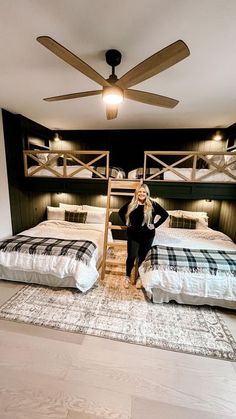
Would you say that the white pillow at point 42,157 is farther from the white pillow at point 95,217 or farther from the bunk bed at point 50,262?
the bunk bed at point 50,262

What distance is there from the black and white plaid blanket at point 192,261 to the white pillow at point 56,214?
249 cm

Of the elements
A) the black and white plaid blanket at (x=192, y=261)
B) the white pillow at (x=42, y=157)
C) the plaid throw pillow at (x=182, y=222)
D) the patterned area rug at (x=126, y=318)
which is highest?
the white pillow at (x=42, y=157)

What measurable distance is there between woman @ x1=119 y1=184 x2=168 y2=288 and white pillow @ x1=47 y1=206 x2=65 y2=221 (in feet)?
6.75

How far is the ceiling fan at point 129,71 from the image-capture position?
47.8 inches

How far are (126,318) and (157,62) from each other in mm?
2471

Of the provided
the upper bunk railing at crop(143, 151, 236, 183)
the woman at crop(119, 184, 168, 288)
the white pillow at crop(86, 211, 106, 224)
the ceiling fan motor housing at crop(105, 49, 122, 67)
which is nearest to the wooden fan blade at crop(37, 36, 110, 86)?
the ceiling fan motor housing at crop(105, 49, 122, 67)

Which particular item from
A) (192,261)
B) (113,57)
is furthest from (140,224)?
(113,57)

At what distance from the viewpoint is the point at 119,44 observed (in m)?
1.63

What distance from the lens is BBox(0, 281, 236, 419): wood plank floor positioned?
1352 millimetres

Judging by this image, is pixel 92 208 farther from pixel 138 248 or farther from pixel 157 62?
pixel 157 62

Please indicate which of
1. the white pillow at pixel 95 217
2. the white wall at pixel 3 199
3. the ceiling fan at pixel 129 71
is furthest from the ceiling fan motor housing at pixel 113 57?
the white pillow at pixel 95 217

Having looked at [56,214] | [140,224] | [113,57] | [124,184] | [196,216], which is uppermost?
[113,57]

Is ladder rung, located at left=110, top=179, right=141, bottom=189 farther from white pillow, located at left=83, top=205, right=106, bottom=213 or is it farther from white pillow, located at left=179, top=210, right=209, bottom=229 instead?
white pillow, located at left=179, top=210, right=209, bottom=229

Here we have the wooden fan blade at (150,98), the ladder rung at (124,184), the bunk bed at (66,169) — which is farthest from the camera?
the bunk bed at (66,169)
